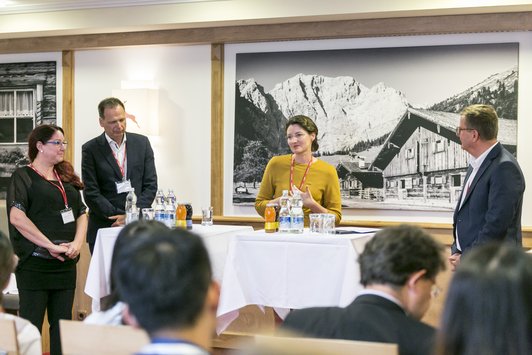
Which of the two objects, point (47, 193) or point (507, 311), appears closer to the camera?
point (507, 311)

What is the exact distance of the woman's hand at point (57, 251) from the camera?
15.4ft

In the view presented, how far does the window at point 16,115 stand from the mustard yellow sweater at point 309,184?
3.51m

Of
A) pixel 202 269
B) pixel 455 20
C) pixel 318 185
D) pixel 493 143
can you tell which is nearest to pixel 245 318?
pixel 318 185

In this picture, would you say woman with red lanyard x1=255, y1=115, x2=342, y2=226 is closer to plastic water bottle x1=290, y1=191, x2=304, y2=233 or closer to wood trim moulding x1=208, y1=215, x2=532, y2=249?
plastic water bottle x1=290, y1=191, x2=304, y2=233

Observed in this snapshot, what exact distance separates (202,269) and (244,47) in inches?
224

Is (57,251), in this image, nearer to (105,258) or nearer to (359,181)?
(105,258)

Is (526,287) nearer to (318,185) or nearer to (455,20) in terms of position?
(318,185)

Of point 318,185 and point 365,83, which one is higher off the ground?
point 365,83

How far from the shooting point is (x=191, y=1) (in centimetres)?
677

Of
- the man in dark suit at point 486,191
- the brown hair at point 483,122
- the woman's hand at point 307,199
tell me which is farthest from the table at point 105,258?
the brown hair at point 483,122

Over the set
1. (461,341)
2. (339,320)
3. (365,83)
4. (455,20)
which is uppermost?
(455,20)

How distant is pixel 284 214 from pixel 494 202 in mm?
1281

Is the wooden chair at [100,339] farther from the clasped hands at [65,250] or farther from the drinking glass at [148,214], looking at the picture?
the drinking glass at [148,214]

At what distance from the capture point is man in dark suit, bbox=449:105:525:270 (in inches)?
175
